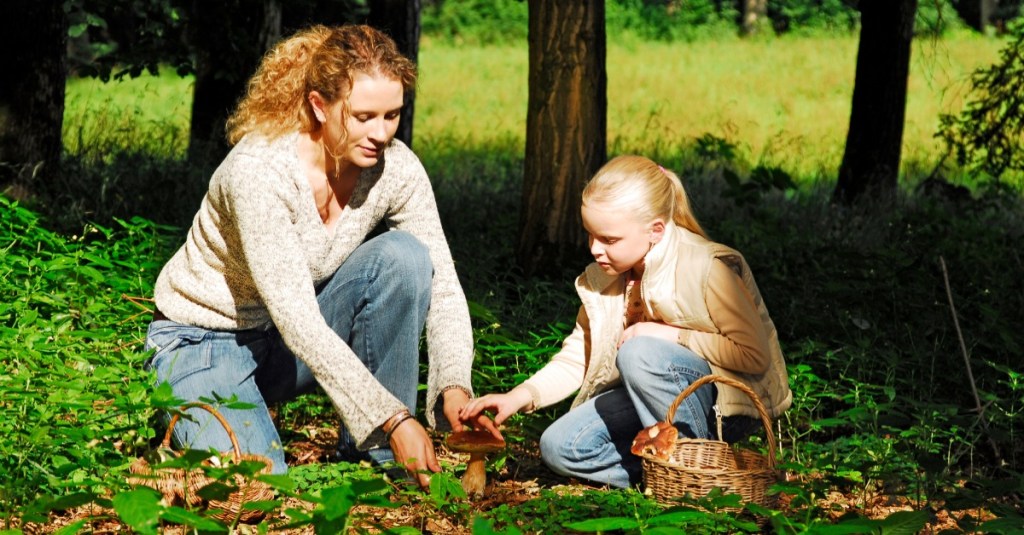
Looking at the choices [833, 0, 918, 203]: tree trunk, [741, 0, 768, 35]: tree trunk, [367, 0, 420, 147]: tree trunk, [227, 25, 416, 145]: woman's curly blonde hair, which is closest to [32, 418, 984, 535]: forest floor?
[227, 25, 416, 145]: woman's curly blonde hair

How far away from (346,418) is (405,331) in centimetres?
53

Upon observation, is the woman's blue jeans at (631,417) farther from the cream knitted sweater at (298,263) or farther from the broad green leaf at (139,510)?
the broad green leaf at (139,510)

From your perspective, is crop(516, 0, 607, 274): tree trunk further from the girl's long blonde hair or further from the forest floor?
the girl's long blonde hair

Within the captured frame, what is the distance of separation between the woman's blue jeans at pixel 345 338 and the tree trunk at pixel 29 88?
391 centimetres

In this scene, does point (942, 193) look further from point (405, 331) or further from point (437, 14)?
point (437, 14)

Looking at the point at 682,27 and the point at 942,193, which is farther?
the point at 682,27

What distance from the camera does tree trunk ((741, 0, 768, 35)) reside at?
→ 2891 centimetres

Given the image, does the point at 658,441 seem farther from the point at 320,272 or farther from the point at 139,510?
the point at 139,510

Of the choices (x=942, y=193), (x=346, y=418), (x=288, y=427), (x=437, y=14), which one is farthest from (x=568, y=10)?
(x=437, y=14)

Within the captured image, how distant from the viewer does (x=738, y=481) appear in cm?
330

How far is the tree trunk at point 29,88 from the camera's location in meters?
7.14

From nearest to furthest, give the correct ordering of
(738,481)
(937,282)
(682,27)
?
(738,481) → (937,282) → (682,27)

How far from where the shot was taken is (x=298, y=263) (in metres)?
3.40

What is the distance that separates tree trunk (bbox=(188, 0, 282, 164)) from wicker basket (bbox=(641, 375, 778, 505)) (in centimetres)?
549
